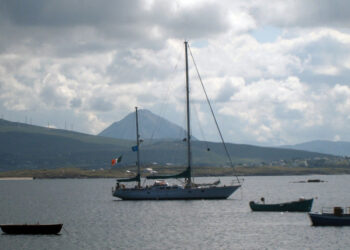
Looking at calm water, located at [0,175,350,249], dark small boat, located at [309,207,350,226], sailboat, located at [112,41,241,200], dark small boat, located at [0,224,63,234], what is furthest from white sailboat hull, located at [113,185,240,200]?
dark small boat, located at [0,224,63,234]

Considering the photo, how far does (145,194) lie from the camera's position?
134 m

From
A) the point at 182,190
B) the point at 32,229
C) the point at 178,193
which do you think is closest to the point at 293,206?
the point at 182,190

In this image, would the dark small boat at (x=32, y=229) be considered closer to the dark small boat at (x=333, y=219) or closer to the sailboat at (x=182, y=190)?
the dark small boat at (x=333, y=219)

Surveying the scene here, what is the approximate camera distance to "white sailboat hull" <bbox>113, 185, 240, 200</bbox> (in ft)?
418

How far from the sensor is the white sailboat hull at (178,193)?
12744cm

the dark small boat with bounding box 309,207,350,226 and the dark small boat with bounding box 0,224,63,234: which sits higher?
the dark small boat with bounding box 309,207,350,226

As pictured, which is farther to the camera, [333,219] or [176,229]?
[176,229]

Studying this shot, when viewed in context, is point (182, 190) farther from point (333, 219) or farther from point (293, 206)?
point (333, 219)

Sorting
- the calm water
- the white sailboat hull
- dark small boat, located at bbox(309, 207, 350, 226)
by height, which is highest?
the white sailboat hull

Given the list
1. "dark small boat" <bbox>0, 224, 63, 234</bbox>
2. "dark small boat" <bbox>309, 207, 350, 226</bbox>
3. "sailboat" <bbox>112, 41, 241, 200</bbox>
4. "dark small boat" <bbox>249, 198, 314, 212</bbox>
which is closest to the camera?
"dark small boat" <bbox>0, 224, 63, 234</bbox>

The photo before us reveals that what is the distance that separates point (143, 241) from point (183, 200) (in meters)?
54.5

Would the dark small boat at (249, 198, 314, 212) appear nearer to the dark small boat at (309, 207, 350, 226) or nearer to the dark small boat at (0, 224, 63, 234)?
the dark small boat at (309, 207, 350, 226)

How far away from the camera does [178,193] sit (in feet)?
421

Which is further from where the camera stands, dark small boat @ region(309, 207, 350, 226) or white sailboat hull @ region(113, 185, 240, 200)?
white sailboat hull @ region(113, 185, 240, 200)
